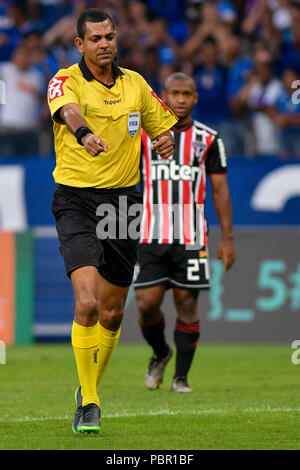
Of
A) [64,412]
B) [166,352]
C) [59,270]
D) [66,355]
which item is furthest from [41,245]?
[64,412]

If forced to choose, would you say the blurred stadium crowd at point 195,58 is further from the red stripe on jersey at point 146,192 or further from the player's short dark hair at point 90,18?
the player's short dark hair at point 90,18

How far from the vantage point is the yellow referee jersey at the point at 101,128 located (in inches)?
234

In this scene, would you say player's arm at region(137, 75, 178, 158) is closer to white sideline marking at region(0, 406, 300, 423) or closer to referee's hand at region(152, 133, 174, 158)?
referee's hand at region(152, 133, 174, 158)

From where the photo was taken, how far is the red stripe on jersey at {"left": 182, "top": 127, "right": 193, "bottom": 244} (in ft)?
26.6

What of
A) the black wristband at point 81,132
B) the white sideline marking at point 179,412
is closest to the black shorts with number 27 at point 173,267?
the white sideline marking at point 179,412

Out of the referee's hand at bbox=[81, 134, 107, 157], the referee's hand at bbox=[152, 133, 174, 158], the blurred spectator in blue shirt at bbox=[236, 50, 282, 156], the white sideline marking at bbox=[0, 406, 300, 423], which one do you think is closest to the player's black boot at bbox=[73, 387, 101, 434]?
the white sideline marking at bbox=[0, 406, 300, 423]

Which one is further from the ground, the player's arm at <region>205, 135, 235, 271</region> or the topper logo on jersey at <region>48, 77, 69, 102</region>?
the topper logo on jersey at <region>48, 77, 69, 102</region>

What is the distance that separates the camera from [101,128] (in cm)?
597

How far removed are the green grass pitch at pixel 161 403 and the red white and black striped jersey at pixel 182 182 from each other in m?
1.26

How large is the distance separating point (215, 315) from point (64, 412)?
5.23 meters

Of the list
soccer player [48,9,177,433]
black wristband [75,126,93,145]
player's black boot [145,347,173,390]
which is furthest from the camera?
player's black boot [145,347,173,390]

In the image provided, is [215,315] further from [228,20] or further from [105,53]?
[105,53]

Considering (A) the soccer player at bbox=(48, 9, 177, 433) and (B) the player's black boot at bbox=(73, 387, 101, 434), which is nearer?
(B) the player's black boot at bbox=(73, 387, 101, 434)

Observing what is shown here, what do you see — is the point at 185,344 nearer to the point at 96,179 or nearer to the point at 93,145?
the point at 96,179
